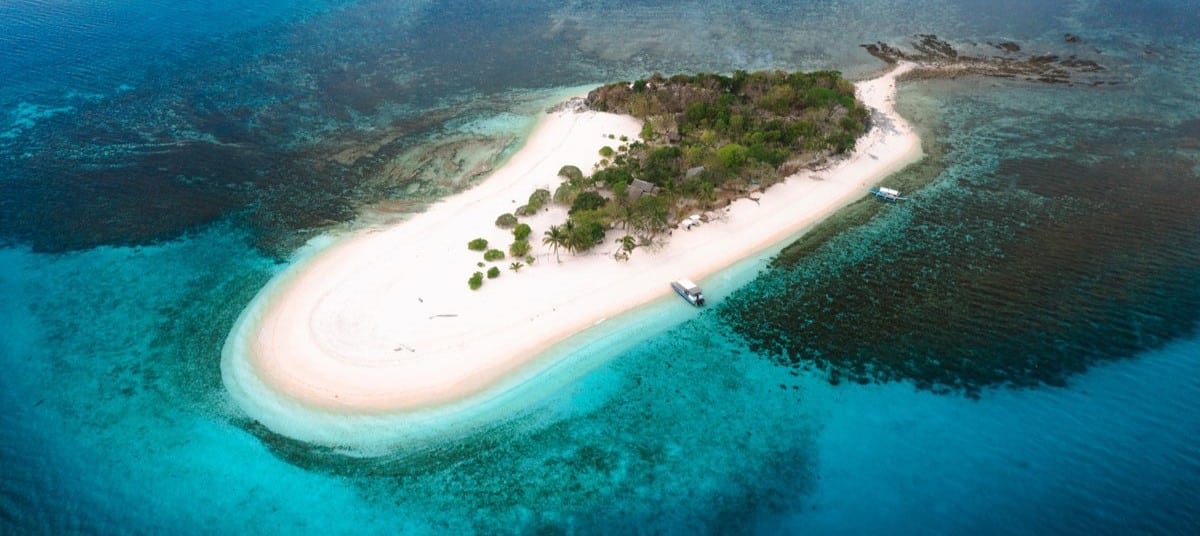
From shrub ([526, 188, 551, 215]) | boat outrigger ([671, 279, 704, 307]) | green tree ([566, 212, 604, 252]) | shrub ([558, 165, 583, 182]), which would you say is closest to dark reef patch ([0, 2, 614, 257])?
shrub ([558, 165, 583, 182])

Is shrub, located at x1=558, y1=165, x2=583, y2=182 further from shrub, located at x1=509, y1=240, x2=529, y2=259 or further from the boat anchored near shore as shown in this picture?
the boat anchored near shore

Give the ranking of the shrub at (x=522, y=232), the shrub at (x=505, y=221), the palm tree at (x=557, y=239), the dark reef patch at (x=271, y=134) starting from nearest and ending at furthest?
the palm tree at (x=557, y=239) < the shrub at (x=522, y=232) < the shrub at (x=505, y=221) < the dark reef patch at (x=271, y=134)

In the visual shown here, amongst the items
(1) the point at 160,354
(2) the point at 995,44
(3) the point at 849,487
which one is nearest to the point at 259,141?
(1) the point at 160,354

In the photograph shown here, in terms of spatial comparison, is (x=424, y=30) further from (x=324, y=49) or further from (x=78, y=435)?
(x=78, y=435)

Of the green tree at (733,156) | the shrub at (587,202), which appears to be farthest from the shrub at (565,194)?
the green tree at (733,156)

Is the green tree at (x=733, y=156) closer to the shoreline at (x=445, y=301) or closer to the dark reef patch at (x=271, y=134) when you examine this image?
the shoreline at (x=445, y=301)

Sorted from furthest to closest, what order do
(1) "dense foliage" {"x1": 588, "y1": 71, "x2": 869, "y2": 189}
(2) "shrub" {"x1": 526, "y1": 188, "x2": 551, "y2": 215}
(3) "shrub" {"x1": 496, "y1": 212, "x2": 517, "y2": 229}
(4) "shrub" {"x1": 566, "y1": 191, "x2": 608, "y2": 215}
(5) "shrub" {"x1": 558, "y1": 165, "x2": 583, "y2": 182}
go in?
(1) "dense foliage" {"x1": 588, "y1": 71, "x2": 869, "y2": 189}
(5) "shrub" {"x1": 558, "y1": 165, "x2": 583, "y2": 182}
(2) "shrub" {"x1": 526, "y1": 188, "x2": 551, "y2": 215}
(4) "shrub" {"x1": 566, "y1": 191, "x2": 608, "y2": 215}
(3) "shrub" {"x1": 496, "y1": 212, "x2": 517, "y2": 229}

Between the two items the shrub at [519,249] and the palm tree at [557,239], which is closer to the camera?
the palm tree at [557,239]
